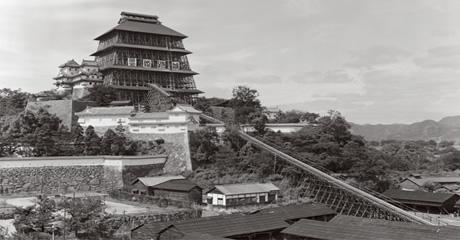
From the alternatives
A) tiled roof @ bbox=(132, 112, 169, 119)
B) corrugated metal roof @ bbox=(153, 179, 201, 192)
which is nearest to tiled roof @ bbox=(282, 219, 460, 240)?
corrugated metal roof @ bbox=(153, 179, 201, 192)

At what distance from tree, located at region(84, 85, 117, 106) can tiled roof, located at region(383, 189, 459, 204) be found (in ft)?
92.7

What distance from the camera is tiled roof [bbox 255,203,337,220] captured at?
28703 millimetres

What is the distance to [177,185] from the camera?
34.4 meters

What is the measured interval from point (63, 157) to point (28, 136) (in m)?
3.28

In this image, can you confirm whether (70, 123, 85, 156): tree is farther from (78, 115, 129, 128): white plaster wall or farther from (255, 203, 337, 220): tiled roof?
(255, 203, 337, 220): tiled roof

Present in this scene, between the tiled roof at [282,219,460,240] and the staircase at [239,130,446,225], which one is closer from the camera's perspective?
the tiled roof at [282,219,460,240]

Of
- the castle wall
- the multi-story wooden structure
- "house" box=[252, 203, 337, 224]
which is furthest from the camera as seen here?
the multi-story wooden structure

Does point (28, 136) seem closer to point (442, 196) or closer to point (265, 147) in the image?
point (265, 147)

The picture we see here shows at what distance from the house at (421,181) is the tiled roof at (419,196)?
21.4 ft

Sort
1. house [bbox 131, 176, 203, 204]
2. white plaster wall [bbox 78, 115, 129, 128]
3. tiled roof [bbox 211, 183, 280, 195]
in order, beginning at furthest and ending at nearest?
white plaster wall [bbox 78, 115, 129, 128]
house [bbox 131, 176, 203, 204]
tiled roof [bbox 211, 183, 280, 195]

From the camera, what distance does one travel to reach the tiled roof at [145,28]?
5769cm

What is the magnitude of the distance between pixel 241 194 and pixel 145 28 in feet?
107

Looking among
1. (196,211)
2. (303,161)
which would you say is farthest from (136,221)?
(303,161)

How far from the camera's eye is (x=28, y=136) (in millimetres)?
37281
